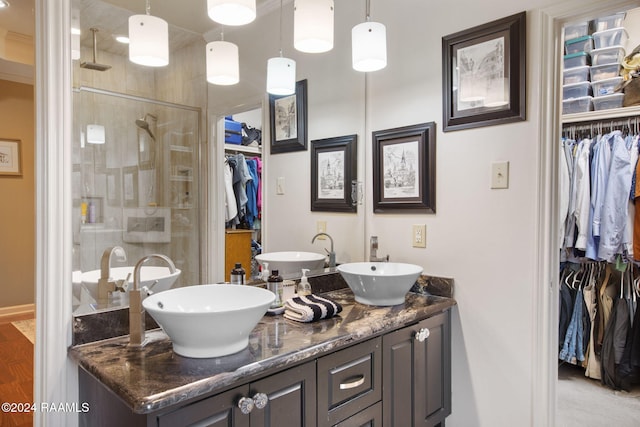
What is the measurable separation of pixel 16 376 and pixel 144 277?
0.89 metres

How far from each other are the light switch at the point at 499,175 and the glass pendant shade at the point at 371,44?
709mm

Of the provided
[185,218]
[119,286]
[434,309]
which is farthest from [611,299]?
[119,286]

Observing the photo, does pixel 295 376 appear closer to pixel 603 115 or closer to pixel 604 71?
pixel 603 115

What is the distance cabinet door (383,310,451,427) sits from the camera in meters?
1.56

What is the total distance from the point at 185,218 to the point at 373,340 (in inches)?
34.5

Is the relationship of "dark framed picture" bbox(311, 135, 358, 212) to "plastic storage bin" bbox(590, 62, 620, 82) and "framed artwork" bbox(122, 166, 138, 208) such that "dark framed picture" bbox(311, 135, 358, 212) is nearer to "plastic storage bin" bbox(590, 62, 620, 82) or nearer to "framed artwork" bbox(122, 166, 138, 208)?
"framed artwork" bbox(122, 166, 138, 208)

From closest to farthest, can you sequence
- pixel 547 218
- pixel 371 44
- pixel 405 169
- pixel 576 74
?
1. pixel 547 218
2. pixel 371 44
3. pixel 405 169
4. pixel 576 74

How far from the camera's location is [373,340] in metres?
1.50

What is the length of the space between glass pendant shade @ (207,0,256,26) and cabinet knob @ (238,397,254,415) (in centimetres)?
135

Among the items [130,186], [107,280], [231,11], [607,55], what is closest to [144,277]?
[107,280]

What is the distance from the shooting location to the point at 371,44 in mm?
1847

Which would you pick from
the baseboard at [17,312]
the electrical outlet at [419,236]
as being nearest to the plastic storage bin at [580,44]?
the electrical outlet at [419,236]

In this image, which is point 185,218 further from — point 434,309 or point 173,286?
point 434,309

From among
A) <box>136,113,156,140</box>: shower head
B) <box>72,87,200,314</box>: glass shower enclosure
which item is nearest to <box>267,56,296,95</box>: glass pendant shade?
<box>72,87,200,314</box>: glass shower enclosure
